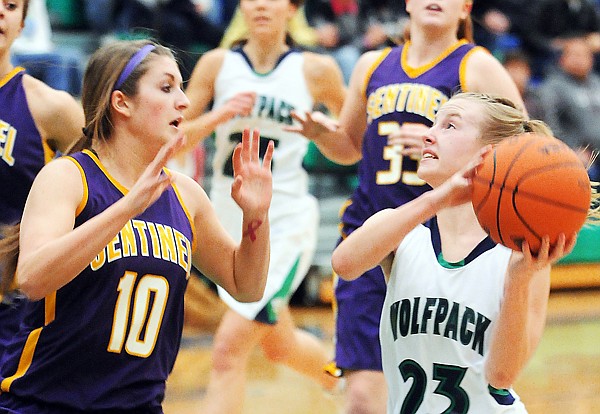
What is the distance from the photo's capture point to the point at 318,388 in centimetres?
721

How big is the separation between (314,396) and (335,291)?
2.33 m

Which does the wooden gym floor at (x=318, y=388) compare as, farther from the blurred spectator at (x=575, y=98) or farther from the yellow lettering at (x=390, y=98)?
the blurred spectator at (x=575, y=98)

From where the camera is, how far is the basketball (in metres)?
2.78

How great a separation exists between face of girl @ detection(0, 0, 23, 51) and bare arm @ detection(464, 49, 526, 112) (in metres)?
1.74

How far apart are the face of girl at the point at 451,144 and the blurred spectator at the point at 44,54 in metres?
5.95

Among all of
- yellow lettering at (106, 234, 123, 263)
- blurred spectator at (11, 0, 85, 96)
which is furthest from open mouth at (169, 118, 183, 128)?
blurred spectator at (11, 0, 85, 96)

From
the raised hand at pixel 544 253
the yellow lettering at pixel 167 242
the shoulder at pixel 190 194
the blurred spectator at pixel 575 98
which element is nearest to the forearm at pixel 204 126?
the shoulder at pixel 190 194

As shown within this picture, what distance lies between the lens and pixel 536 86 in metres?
12.6

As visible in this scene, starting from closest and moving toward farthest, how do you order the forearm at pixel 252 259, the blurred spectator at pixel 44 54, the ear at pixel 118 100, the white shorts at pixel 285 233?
the ear at pixel 118 100
the forearm at pixel 252 259
the white shorts at pixel 285 233
the blurred spectator at pixel 44 54

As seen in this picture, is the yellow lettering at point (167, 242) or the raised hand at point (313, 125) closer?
the yellow lettering at point (167, 242)

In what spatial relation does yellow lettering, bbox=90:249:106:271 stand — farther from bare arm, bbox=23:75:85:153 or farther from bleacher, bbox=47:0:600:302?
bleacher, bbox=47:0:600:302

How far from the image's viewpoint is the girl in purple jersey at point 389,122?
14.6 ft

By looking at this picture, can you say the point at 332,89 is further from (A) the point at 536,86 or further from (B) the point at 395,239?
(A) the point at 536,86

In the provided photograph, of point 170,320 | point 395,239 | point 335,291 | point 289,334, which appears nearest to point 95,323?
point 170,320
